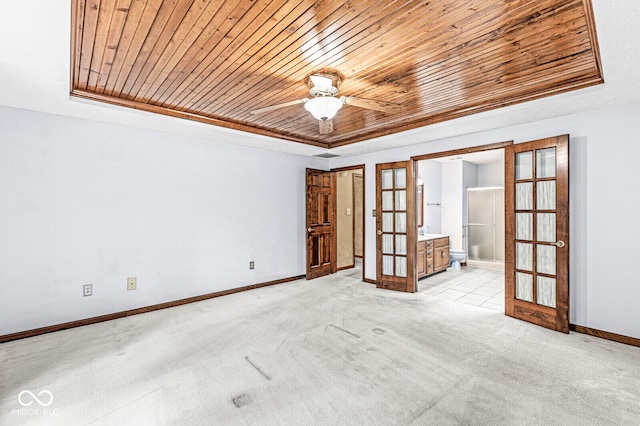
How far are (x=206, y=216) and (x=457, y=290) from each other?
13.5 ft

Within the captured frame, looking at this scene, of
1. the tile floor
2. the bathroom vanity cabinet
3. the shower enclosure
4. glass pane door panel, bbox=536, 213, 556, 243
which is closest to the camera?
glass pane door panel, bbox=536, 213, 556, 243

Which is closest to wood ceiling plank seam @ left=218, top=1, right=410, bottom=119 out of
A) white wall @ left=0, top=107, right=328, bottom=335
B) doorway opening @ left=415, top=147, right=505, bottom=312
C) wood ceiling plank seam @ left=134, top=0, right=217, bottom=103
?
wood ceiling plank seam @ left=134, top=0, right=217, bottom=103

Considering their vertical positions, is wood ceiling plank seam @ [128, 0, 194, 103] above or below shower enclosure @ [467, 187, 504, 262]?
above

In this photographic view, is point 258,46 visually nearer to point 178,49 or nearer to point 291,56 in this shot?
point 291,56

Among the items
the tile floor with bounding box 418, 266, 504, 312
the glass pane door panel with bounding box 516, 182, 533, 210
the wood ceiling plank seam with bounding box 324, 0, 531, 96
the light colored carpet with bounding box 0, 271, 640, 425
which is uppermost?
the wood ceiling plank seam with bounding box 324, 0, 531, 96

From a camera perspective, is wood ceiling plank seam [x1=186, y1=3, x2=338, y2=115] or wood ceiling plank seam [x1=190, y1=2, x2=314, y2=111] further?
wood ceiling plank seam [x1=186, y1=3, x2=338, y2=115]

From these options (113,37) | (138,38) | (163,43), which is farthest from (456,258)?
(113,37)

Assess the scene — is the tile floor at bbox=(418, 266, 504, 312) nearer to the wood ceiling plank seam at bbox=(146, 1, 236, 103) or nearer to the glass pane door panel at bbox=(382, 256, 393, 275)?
the glass pane door panel at bbox=(382, 256, 393, 275)

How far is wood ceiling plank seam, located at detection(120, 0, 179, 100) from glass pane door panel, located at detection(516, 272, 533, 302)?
167 inches

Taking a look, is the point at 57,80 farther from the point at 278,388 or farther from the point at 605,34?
the point at 605,34

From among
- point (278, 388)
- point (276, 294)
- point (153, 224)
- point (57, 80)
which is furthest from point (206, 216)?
point (278, 388)

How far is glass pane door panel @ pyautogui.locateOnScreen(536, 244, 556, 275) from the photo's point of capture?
10.9 ft

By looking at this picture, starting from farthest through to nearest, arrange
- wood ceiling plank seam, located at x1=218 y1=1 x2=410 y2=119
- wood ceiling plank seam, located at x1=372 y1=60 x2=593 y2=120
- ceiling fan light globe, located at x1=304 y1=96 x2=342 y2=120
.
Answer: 1. wood ceiling plank seam, located at x1=372 y1=60 x2=593 y2=120
2. ceiling fan light globe, located at x1=304 y1=96 x2=342 y2=120
3. wood ceiling plank seam, located at x1=218 y1=1 x2=410 y2=119

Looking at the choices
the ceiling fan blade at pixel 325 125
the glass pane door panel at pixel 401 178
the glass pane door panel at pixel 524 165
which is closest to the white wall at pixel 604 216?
the glass pane door panel at pixel 524 165
